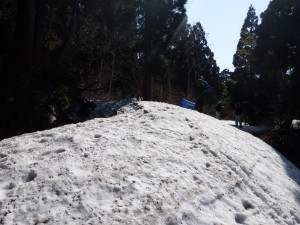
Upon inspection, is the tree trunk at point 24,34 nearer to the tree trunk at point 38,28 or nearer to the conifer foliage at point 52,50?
the conifer foliage at point 52,50

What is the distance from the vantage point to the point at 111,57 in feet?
80.2

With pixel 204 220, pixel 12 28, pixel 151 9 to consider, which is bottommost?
pixel 204 220

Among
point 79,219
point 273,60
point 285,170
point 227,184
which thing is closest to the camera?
point 79,219

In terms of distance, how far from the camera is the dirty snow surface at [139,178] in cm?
316

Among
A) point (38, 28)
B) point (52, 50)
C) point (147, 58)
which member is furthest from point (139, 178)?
point (147, 58)

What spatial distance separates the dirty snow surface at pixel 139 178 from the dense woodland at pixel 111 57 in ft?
3.81

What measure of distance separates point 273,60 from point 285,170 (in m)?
14.0

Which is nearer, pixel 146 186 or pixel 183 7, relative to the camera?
pixel 146 186

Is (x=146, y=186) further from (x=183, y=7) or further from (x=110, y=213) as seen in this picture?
(x=183, y=7)

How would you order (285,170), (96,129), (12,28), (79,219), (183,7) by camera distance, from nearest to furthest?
(79,219) → (96,129) → (285,170) → (12,28) → (183,7)

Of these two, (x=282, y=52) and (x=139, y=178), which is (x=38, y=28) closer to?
(x=139, y=178)

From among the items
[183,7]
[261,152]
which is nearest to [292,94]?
[183,7]

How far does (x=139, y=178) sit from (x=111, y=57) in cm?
2137

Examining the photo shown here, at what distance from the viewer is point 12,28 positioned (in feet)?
22.9
